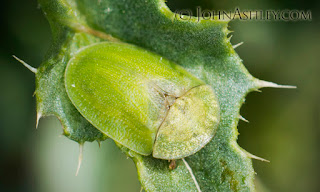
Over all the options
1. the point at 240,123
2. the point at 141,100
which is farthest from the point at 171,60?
the point at 240,123

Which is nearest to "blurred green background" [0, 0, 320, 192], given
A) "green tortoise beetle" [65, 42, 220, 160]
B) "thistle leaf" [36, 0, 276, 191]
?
"thistle leaf" [36, 0, 276, 191]

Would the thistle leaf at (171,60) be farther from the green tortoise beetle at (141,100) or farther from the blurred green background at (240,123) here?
the blurred green background at (240,123)

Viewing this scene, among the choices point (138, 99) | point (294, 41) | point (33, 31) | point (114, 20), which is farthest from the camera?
point (294, 41)

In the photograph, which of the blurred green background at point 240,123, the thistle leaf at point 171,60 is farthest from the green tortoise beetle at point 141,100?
the blurred green background at point 240,123

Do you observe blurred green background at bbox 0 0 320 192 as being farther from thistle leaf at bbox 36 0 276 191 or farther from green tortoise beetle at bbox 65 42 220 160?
green tortoise beetle at bbox 65 42 220 160

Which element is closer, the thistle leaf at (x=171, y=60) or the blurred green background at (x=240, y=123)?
the thistle leaf at (x=171, y=60)

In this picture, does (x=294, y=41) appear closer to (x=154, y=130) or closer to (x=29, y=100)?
(x=154, y=130)

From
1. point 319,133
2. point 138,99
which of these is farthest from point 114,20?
point 319,133
